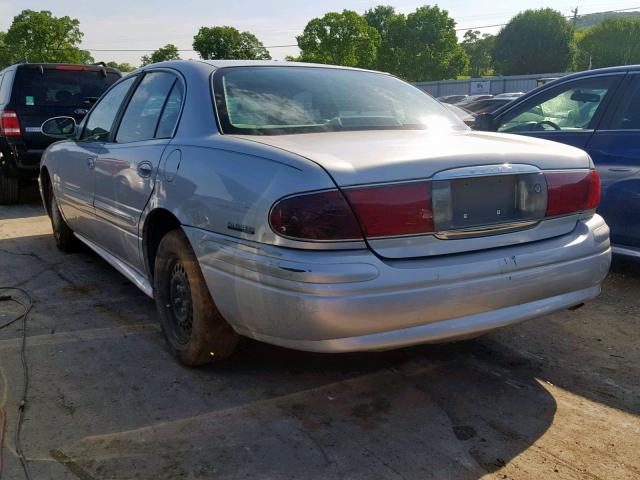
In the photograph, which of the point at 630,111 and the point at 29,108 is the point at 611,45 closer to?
the point at 29,108

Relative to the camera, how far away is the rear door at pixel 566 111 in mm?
4742

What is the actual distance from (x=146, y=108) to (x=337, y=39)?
60.3 metres

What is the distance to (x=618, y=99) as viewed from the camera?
4.61 meters

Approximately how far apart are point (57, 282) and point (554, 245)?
368 cm

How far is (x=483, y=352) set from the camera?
3.47 metres

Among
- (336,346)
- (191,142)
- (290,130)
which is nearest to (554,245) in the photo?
(336,346)

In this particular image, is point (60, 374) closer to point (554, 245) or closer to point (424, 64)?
point (554, 245)

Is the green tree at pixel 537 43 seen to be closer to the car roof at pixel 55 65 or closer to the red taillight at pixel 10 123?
the car roof at pixel 55 65

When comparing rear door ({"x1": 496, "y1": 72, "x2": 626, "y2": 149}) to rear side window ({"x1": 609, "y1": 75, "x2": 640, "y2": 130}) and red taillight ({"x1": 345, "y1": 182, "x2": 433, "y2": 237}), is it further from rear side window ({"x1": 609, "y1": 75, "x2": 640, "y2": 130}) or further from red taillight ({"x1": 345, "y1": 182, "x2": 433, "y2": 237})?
red taillight ({"x1": 345, "y1": 182, "x2": 433, "y2": 237})

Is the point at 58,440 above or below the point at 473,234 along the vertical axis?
below

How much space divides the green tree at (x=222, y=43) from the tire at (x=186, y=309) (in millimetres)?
75914

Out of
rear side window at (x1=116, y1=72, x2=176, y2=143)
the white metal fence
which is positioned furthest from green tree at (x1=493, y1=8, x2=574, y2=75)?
rear side window at (x1=116, y1=72, x2=176, y2=143)

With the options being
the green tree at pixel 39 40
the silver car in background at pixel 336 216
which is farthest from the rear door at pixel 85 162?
the green tree at pixel 39 40

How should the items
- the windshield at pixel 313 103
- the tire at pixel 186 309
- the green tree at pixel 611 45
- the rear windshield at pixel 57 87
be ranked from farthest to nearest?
the green tree at pixel 611 45
the rear windshield at pixel 57 87
the windshield at pixel 313 103
the tire at pixel 186 309
